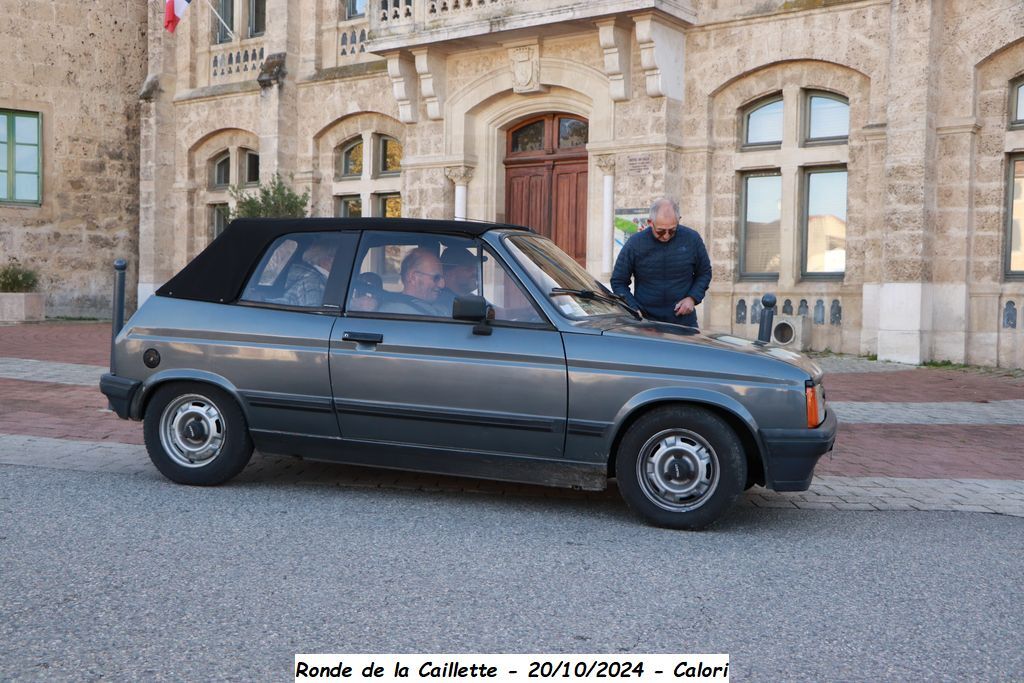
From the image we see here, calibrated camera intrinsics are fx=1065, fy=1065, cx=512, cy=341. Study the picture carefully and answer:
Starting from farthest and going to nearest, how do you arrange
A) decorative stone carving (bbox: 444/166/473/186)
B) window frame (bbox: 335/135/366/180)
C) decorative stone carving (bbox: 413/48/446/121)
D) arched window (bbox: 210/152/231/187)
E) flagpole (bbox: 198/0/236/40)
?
arched window (bbox: 210/152/231/187) < flagpole (bbox: 198/0/236/40) < window frame (bbox: 335/135/366/180) < decorative stone carving (bbox: 444/166/473/186) < decorative stone carving (bbox: 413/48/446/121)

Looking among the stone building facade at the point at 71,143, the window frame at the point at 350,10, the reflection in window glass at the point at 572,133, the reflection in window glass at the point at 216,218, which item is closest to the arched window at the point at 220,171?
the reflection in window glass at the point at 216,218

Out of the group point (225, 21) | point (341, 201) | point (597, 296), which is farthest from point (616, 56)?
point (225, 21)

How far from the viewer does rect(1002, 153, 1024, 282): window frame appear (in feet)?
48.6

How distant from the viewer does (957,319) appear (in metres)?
14.9

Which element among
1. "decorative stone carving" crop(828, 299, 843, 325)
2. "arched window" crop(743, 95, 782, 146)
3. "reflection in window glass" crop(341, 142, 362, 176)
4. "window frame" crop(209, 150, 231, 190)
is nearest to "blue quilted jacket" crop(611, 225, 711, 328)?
"decorative stone carving" crop(828, 299, 843, 325)

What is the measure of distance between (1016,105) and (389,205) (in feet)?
38.5

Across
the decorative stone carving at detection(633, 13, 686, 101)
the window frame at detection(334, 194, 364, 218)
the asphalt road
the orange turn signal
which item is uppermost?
the decorative stone carving at detection(633, 13, 686, 101)

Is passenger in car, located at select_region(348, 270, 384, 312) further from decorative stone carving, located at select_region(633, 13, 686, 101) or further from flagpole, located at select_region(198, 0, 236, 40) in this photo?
flagpole, located at select_region(198, 0, 236, 40)

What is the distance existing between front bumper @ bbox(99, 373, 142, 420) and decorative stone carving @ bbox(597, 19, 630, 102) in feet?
39.1

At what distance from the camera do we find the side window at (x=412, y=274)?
6039mm

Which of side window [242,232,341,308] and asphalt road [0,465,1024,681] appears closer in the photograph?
asphalt road [0,465,1024,681]

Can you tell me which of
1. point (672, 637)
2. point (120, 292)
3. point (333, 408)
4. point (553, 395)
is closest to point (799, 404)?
point (553, 395)

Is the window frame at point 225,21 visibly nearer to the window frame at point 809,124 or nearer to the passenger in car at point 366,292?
the window frame at point 809,124

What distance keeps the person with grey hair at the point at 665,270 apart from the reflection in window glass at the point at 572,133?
35.5ft
